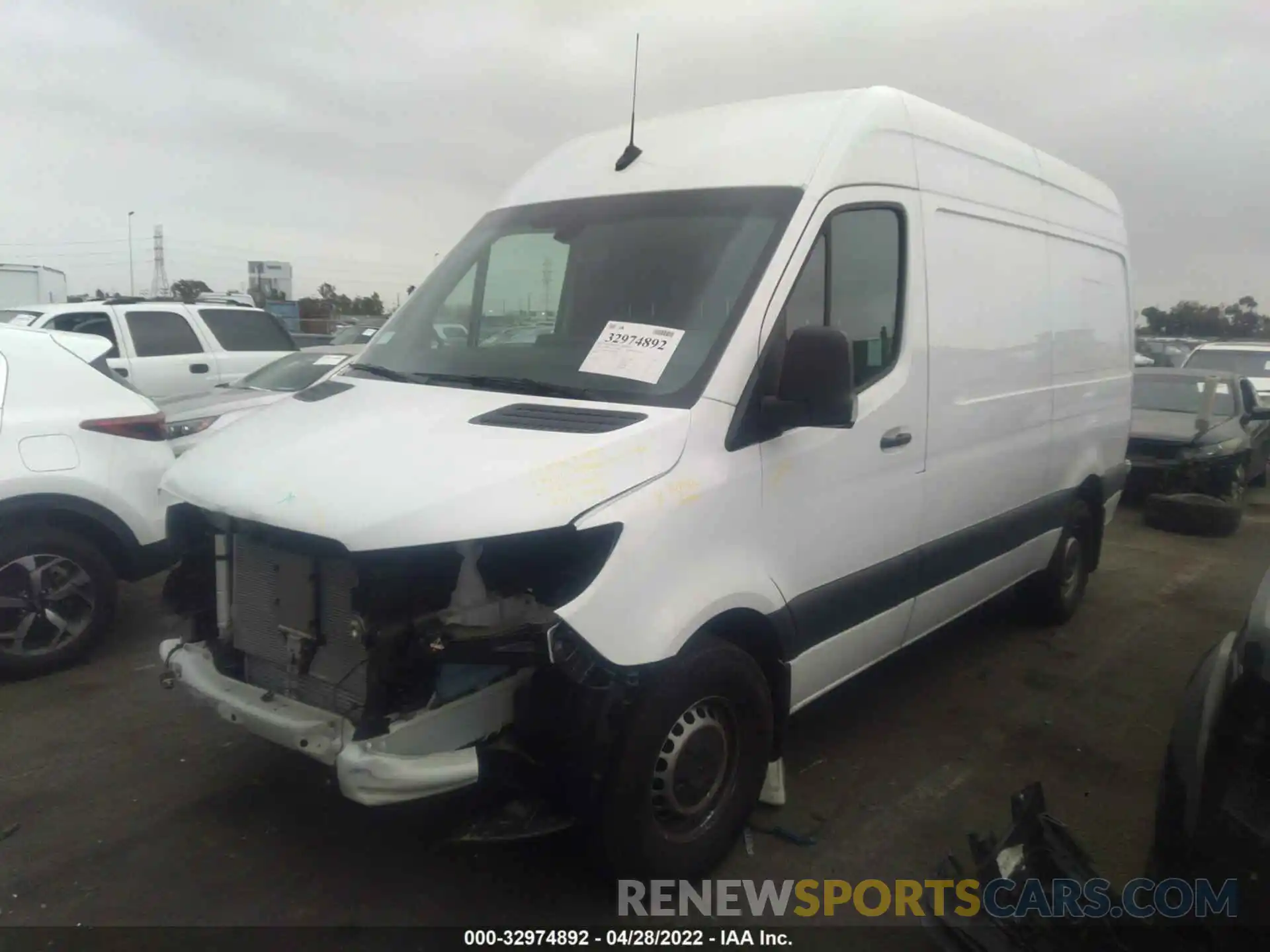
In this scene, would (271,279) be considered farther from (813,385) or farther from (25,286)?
(813,385)

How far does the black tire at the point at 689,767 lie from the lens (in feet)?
9.55

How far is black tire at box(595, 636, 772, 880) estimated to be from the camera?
115 inches

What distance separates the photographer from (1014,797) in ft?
9.27

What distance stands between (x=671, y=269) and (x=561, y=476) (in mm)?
1149

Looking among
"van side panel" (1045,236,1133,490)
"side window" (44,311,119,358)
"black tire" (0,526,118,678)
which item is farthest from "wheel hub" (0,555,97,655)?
"side window" (44,311,119,358)

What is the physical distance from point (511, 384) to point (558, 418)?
1.48 ft

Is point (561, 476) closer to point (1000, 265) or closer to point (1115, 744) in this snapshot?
point (1000, 265)

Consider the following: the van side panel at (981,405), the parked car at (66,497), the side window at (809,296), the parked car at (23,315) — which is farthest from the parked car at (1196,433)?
the parked car at (23,315)

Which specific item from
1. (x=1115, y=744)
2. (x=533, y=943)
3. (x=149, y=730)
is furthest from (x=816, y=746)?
(x=149, y=730)

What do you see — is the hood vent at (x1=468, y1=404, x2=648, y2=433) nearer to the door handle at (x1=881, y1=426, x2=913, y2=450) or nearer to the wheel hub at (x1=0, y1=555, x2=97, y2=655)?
the door handle at (x1=881, y1=426, x2=913, y2=450)

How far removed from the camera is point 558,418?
3133 millimetres

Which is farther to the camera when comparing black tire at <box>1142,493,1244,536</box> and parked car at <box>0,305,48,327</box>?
parked car at <box>0,305,48,327</box>

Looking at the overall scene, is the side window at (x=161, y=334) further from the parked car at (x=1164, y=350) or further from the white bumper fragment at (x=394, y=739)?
the parked car at (x=1164, y=350)

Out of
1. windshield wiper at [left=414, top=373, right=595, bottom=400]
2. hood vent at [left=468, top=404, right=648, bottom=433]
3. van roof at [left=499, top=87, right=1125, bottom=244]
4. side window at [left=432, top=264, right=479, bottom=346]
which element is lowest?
hood vent at [left=468, top=404, right=648, bottom=433]
